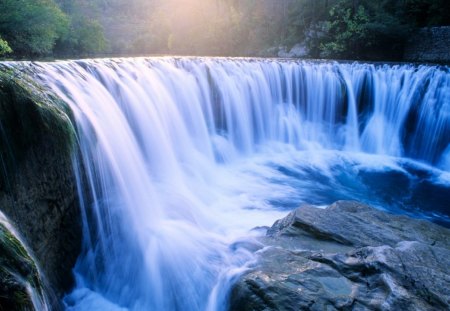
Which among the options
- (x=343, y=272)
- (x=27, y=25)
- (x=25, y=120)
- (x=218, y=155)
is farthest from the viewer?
(x=27, y=25)

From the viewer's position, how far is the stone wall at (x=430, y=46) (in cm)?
1611

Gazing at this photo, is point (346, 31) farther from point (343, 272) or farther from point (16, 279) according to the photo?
point (16, 279)

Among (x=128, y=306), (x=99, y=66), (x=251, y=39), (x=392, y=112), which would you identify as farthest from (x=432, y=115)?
(x=251, y=39)

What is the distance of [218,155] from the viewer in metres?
10.2

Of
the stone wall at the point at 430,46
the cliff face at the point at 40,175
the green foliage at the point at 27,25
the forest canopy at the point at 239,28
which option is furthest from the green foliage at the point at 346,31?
the cliff face at the point at 40,175

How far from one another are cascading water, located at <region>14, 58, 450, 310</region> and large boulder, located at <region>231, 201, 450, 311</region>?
1.54 feet

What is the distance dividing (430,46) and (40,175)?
18.7 metres

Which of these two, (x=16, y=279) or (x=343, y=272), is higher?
(x=16, y=279)

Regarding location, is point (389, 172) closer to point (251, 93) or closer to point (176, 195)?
point (251, 93)

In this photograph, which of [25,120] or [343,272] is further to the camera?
[25,120]

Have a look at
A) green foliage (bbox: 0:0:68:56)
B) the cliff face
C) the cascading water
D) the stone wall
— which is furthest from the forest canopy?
the cliff face

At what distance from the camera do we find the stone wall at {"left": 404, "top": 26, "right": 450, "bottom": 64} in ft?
52.8

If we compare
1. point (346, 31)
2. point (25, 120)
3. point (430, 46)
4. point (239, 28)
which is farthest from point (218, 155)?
point (239, 28)

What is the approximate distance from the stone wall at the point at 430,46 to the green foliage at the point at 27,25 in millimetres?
21735
